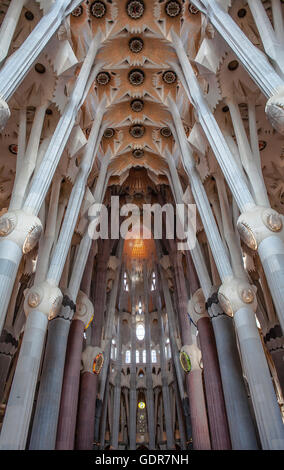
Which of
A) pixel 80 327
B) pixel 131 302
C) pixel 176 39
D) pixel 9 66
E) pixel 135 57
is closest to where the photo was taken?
pixel 9 66

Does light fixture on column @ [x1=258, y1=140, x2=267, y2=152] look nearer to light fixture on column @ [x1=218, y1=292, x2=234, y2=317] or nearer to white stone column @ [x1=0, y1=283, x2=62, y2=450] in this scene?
light fixture on column @ [x1=218, y1=292, x2=234, y2=317]

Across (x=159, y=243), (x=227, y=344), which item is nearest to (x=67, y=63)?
(x=227, y=344)

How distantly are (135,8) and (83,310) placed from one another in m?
13.2

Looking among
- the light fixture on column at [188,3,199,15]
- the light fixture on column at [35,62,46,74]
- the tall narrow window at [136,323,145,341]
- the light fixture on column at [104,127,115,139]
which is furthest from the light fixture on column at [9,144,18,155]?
the tall narrow window at [136,323,145,341]

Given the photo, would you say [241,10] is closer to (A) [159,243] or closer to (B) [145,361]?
(A) [159,243]

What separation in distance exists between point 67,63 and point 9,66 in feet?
12.0

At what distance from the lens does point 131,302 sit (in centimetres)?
2927

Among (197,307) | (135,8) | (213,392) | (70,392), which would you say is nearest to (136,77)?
(135,8)

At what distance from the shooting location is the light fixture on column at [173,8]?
14750mm

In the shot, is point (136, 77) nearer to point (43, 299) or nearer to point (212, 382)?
point (43, 299)

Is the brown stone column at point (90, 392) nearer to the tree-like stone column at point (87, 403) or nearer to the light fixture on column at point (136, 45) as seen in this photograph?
the tree-like stone column at point (87, 403)

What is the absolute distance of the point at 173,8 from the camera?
1481cm

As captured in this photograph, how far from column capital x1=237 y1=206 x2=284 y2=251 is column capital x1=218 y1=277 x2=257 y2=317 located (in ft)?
6.21

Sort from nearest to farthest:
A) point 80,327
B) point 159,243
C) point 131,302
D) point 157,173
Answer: point 80,327, point 157,173, point 159,243, point 131,302
